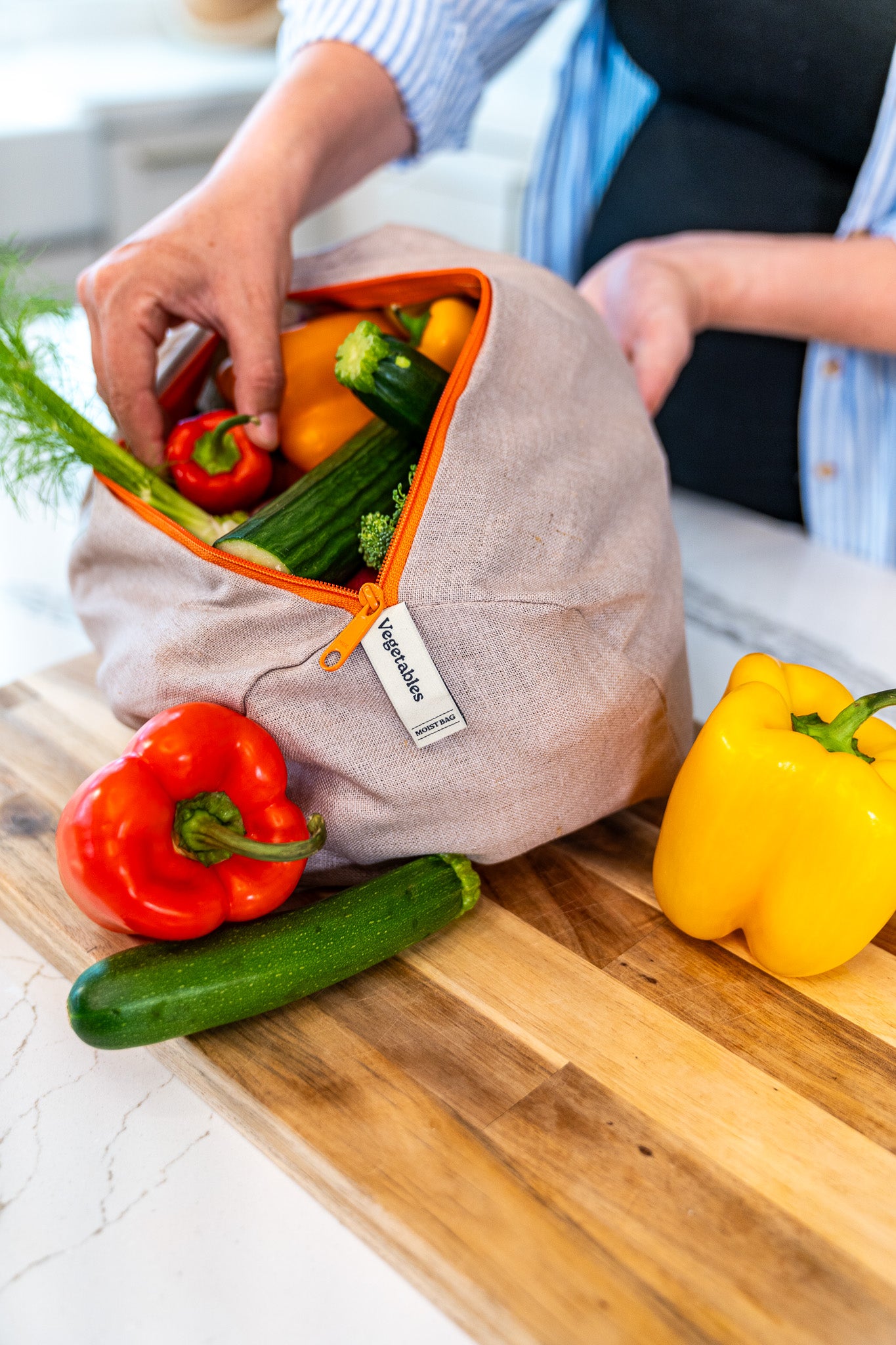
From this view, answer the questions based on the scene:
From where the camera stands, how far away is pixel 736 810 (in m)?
0.82

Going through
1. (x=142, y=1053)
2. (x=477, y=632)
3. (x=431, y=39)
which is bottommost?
(x=142, y=1053)

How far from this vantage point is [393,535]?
843 millimetres

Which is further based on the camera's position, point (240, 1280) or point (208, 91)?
point (208, 91)

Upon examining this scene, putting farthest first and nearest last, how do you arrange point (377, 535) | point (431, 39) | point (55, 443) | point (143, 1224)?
point (431, 39) < point (55, 443) < point (377, 535) < point (143, 1224)

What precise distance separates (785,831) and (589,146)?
1.12 metres

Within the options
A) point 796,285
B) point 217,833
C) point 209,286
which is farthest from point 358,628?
point 796,285

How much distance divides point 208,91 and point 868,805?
2943mm

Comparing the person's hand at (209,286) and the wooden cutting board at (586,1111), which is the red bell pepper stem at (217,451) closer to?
the person's hand at (209,286)

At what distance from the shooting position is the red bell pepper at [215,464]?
3.36 feet

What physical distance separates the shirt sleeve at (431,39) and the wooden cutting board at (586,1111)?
0.94m

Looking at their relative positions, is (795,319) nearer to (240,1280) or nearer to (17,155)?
(240,1280)

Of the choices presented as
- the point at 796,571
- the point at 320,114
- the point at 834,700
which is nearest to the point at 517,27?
the point at 320,114

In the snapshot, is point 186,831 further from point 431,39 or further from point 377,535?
point 431,39

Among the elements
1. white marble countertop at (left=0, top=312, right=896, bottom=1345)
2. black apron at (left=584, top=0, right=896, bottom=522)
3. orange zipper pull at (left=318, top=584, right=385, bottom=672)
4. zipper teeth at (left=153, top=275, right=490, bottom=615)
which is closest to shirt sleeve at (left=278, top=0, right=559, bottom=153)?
black apron at (left=584, top=0, right=896, bottom=522)
